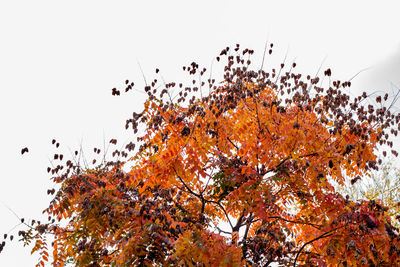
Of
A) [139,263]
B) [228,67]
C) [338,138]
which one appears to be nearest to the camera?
[139,263]

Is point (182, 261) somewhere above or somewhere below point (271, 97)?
below

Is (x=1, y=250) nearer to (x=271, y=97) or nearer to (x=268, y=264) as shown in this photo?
(x=268, y=264)

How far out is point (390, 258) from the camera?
6781mm

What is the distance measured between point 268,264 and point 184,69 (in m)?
5.23

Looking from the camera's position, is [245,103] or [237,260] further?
[245,103]

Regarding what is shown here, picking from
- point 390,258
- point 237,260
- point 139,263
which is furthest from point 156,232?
point 390,258

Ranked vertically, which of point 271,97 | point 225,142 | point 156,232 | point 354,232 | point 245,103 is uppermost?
point 271,97

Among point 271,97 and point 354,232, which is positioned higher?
point 271,97

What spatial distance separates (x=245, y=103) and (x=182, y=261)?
14.0 feet

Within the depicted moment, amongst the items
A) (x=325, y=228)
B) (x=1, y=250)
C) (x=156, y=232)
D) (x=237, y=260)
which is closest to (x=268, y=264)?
(x=325, y=228)

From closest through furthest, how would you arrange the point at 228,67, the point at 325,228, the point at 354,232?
the point at 354,232 → the point at 325,228 → the point at 228,67

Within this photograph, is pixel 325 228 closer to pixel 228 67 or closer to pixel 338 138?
pixel 338 138

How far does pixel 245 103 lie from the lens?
309 inches

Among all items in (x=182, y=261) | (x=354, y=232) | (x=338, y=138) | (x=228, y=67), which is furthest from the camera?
(x=228, y=67)
